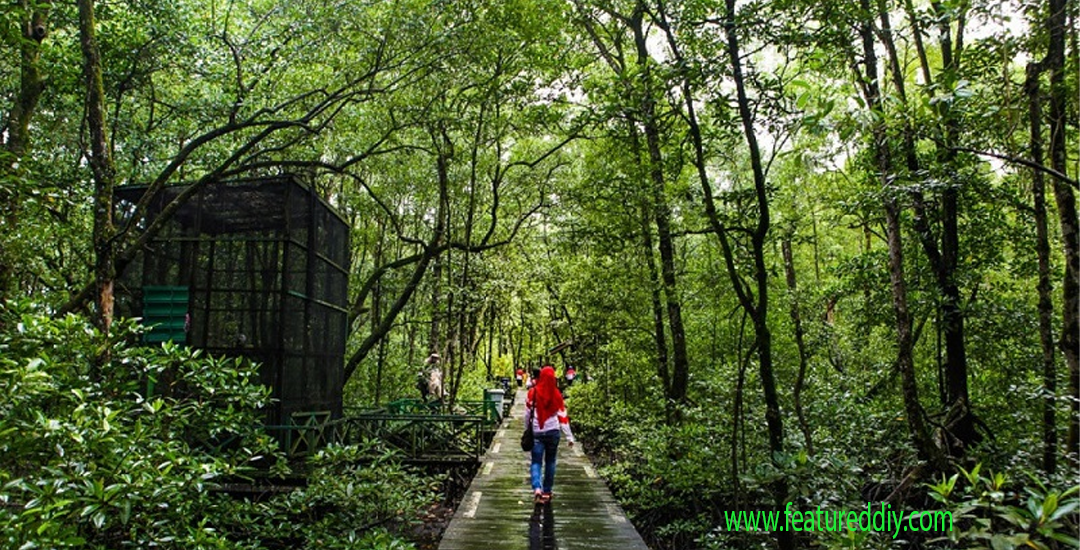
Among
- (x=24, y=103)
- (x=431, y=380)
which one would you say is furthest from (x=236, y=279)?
(x=431, y=380)

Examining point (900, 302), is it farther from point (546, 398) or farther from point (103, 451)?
point (103, 451)

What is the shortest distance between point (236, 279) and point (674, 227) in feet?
27.5

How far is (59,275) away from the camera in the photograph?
12086 mm

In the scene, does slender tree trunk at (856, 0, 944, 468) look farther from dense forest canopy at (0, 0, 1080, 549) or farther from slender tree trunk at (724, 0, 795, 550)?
slender tree trunk at (724, 0, 795, 550)

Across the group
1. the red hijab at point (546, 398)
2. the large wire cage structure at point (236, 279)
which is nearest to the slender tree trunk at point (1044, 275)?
the red hijab at point (546, 398)

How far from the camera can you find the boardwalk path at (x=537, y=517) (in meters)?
6.67

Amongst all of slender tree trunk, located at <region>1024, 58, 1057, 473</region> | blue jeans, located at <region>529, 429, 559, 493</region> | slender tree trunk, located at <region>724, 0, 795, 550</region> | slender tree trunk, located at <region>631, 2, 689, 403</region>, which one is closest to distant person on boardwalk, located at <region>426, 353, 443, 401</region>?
slender tree trunk, located at <region>631, 2, 689, 403</region>

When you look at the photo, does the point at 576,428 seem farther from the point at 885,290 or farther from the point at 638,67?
the point at 638,67

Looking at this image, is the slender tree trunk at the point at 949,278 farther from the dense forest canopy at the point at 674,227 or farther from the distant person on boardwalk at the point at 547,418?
the distant person on boardwalk at the point at 547,418

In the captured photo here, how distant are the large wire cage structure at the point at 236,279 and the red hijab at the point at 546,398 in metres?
5.09

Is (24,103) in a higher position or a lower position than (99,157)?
higher

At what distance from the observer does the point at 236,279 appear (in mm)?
10758

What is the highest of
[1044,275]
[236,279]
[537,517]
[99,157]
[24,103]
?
[24,103]

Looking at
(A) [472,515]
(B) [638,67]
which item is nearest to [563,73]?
(B) [638,67]
